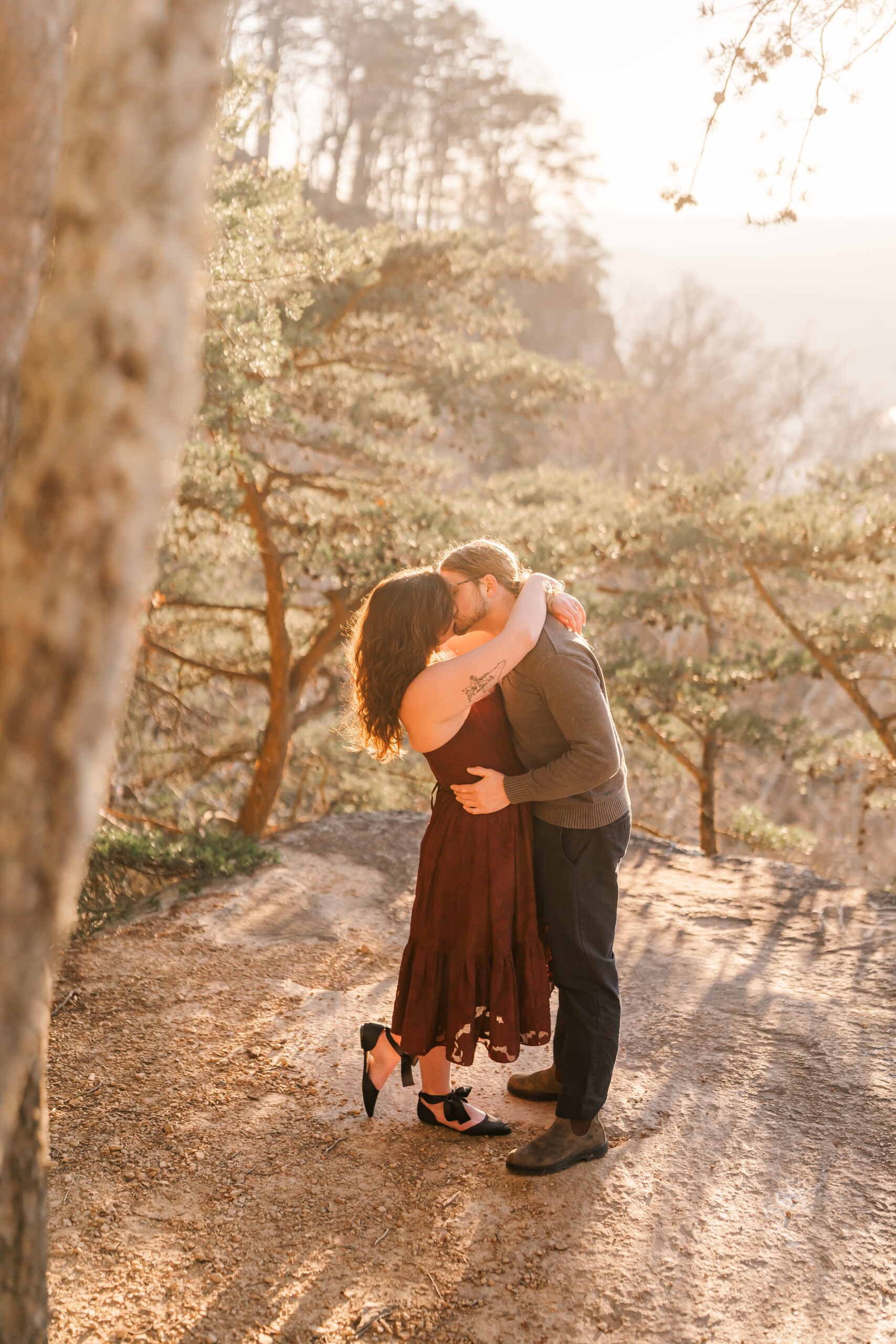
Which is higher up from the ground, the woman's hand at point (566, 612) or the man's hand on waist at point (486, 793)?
the woman's hand at point (566, 612)

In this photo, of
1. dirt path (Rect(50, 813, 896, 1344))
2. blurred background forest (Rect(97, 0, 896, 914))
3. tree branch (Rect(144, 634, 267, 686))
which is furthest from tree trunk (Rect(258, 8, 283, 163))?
dirt path (Rect(50, 813, 896, 1344))

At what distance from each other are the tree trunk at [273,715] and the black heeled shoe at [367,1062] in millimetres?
4185

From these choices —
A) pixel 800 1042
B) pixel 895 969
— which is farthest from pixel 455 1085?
pixel 895 969

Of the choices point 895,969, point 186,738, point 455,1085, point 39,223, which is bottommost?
Result: point 186,738

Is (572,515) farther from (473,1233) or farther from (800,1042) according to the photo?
(473,1233)

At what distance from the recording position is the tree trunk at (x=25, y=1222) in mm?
1442

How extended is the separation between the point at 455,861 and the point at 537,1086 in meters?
1.00

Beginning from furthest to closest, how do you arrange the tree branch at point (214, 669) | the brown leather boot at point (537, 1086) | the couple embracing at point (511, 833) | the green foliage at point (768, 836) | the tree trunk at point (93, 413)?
1. the green foliage at point (768, 836)
2. the tree branch at point (214, 669)
3. the brown leather boot at point (537, 1086)
4. the couple embracing at point (511, 833)
5. the tree trunk at point (93, 413)

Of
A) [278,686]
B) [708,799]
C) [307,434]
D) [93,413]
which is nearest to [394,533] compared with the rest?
[307,434]

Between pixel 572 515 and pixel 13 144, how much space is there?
20.9 ft

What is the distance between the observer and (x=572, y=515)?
7352 mm

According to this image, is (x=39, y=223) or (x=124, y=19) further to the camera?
(x=39, y=223)

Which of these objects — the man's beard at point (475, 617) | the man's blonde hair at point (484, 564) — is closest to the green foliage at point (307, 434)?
the man's blonde hair at point (484, 564)

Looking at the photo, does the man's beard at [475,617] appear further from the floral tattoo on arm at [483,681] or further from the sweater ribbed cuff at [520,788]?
the sweater ribbed cuff at [520,788]
